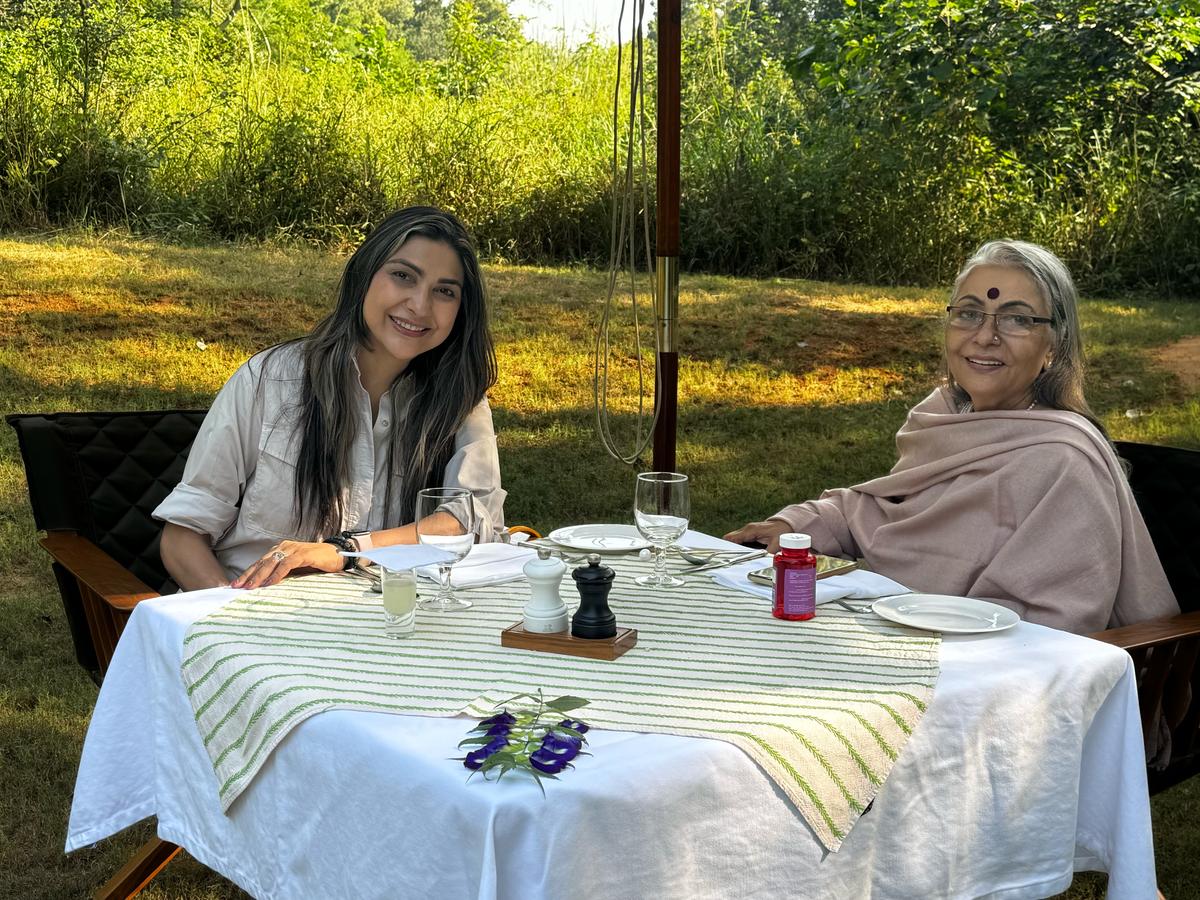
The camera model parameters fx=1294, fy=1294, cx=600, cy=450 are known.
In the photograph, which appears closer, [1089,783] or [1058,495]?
[1089,783]

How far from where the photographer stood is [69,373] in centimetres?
598

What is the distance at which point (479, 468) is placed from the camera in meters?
2.61

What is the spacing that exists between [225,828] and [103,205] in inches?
261

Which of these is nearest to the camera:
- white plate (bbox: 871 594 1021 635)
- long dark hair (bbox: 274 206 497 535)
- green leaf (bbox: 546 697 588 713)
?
green leaf (bbox: 546 697 588 713)

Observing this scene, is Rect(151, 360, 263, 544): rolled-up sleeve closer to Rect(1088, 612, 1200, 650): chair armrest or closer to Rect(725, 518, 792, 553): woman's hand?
Rect(725, 518, 792, 553): woman's hand

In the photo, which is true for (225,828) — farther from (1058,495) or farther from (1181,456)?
(1181,456)

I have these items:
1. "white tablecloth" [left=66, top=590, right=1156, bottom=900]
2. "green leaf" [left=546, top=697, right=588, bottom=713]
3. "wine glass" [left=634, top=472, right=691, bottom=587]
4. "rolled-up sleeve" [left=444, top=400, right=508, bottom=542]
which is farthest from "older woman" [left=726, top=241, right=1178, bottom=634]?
"green leaf" [left=546, top=697, right=588, bottom=713]

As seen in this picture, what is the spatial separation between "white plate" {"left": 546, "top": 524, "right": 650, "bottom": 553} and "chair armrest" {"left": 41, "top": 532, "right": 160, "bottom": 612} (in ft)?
2.23

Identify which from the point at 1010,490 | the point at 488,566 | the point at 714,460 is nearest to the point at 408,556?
the point at 488,566

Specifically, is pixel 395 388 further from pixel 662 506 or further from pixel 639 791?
pixel 639 791

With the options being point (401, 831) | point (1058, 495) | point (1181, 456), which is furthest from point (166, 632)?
point (1181, 456)

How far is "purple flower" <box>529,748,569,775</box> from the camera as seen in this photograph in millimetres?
1272

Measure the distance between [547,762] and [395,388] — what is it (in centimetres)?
149

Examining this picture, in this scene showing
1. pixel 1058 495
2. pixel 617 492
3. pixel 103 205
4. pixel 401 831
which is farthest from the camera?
pixel 103 205
